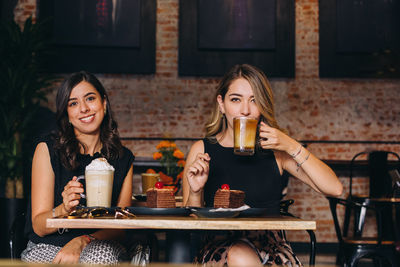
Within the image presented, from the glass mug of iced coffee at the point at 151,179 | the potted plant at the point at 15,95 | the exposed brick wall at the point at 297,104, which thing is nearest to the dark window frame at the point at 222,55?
the exposed brick wall at the point at 297,104

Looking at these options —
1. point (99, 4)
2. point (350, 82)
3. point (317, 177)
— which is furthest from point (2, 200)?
point (350, 82)

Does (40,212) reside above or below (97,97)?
below

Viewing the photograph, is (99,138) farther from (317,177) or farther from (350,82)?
(350,82)

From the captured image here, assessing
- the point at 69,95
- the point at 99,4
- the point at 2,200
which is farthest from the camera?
the point at 99,4

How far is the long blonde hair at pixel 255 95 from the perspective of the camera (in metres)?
2.07

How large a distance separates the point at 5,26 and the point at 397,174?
3792 mm

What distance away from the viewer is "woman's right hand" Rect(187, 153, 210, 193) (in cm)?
179

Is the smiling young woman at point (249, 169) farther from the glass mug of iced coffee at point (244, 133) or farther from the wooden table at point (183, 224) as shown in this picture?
the wooden table at point (183, 224)

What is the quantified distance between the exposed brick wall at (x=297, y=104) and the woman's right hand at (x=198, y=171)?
3.33 m

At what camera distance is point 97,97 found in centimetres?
223

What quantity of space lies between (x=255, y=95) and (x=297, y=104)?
324cm

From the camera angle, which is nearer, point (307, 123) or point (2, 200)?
point (2, 200)

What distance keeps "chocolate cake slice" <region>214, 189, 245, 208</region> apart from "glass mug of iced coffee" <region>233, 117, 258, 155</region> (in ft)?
0.61

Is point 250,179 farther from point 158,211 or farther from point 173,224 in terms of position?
point 173,224
